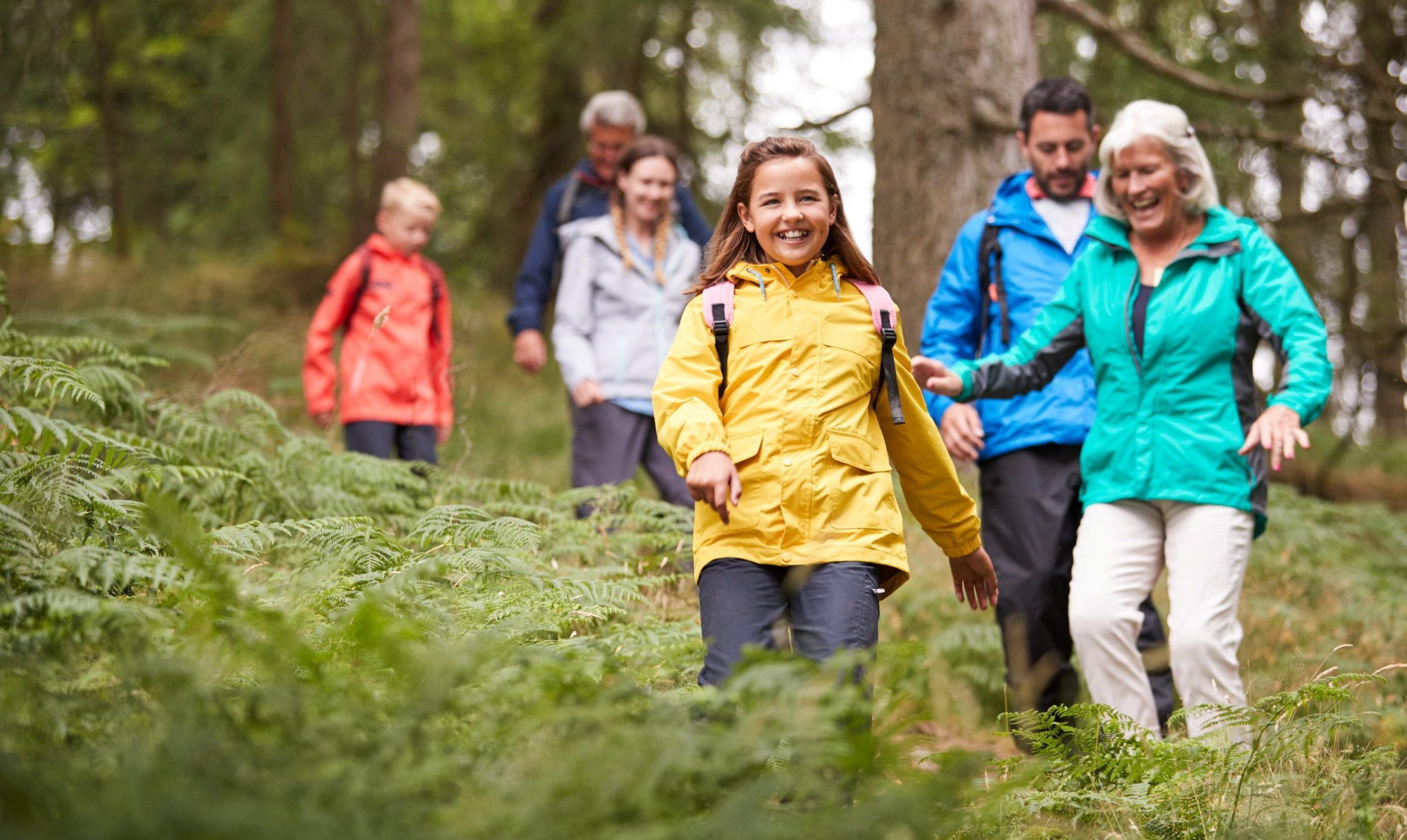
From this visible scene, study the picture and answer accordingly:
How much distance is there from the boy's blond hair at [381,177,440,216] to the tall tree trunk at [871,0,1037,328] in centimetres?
269

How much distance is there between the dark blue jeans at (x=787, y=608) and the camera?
308cm

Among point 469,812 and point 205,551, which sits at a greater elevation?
Result: point 205,551

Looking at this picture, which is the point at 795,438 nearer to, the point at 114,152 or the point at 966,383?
the point at 966,383

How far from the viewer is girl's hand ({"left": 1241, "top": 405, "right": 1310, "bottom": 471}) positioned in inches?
142

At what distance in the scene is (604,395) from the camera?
19.4 feet

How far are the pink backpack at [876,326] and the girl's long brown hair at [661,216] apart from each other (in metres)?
2.73

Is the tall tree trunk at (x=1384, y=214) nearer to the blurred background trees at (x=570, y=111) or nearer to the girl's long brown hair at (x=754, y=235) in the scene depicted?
the blurred background trees at (x=570, y=111)

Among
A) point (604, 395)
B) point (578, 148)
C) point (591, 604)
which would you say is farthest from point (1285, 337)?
point (578, 148)

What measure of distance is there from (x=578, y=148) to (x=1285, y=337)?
12998 millimetres

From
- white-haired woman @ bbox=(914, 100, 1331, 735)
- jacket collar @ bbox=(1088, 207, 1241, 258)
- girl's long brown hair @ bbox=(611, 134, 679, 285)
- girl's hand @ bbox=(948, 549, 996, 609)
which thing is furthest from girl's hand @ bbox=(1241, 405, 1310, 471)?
girl's long brown hair @ bbox=(611, 134, 679, 285)

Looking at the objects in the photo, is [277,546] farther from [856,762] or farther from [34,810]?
[856,762]

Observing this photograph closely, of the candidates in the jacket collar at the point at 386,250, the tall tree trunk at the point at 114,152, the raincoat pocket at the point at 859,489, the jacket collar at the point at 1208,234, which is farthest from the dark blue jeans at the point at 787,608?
the tall tree trunk at the point at 114,152

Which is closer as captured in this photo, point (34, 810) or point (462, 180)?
point (34, 810)

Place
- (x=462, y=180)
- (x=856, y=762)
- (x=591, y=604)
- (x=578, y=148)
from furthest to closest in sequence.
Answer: (x=462, y=180) → (x=578, y=148) → (x=591, y=604) → (x=856, y=762)
